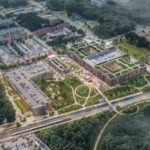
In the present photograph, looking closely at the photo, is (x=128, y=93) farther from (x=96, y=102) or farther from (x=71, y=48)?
(x=71, y=48)

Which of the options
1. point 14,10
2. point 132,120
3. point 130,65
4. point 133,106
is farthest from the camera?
point 14,10

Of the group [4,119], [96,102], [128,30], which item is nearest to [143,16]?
[128,30]

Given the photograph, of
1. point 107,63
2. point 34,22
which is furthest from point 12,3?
point 107,63

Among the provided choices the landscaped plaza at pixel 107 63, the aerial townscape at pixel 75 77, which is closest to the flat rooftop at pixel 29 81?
the aerial townscape at pixel 75 77

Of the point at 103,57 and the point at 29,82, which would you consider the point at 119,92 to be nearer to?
the point at 103,57

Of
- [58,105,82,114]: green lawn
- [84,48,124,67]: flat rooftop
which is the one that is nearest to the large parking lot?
[58,105,82,114]: green lawn

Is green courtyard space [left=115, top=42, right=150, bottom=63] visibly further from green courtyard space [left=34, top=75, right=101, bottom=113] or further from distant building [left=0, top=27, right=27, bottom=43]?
distant building [left=0, top=27, right=27, bottom=43]

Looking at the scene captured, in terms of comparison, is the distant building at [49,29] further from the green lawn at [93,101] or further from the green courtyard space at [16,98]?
the green lawn at [93,101]
